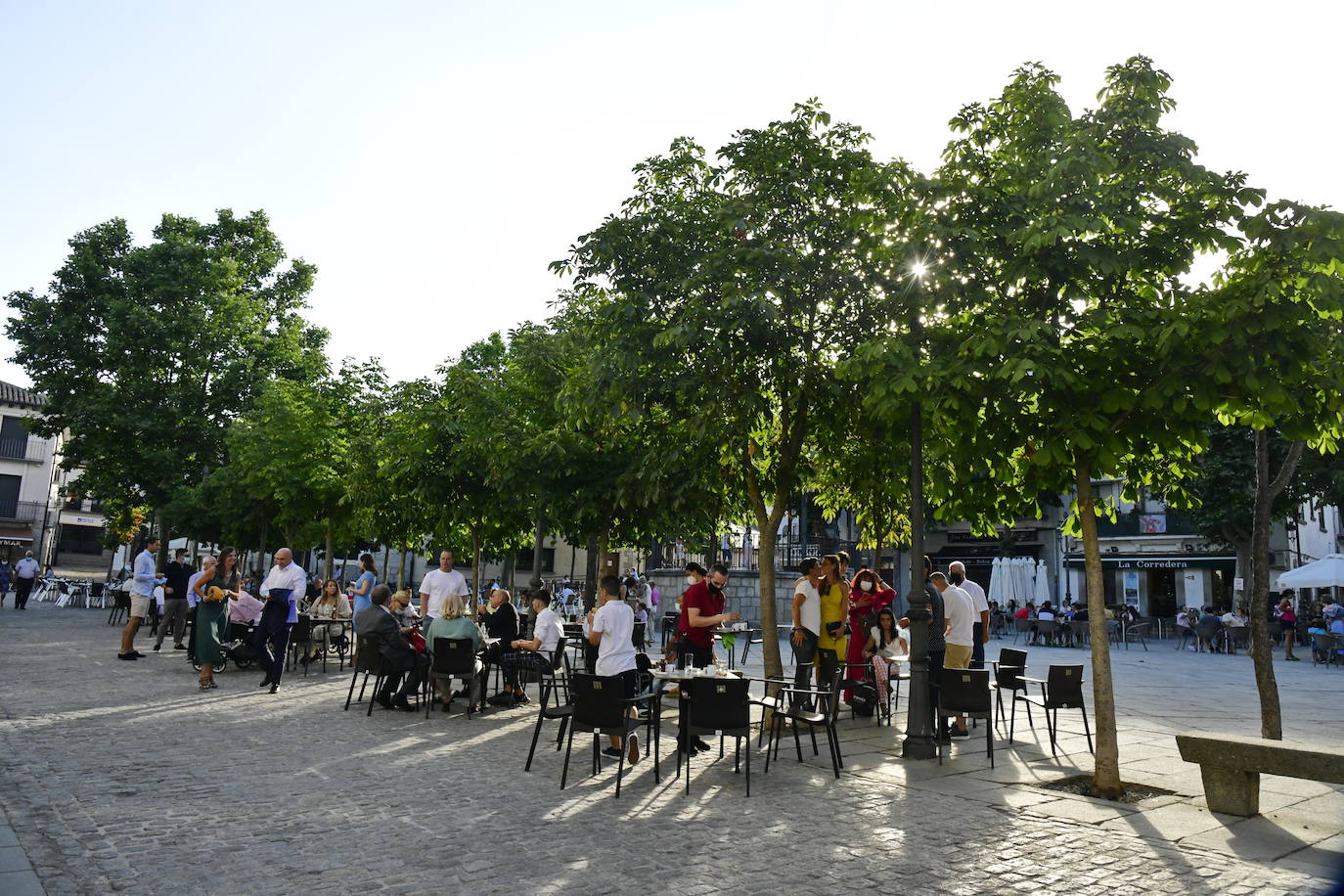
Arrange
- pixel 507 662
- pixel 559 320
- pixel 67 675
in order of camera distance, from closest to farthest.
A: 1. pixel 507 662
2. pixel 67 675
3. pixel 559 320

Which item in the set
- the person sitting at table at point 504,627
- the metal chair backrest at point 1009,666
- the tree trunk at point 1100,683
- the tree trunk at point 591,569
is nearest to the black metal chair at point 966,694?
the tree trunk at point 1100,683

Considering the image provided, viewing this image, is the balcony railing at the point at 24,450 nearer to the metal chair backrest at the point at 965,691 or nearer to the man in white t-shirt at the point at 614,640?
the man in white t-shirt at the point at 614,640

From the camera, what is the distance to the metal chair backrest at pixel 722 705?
7.55 m

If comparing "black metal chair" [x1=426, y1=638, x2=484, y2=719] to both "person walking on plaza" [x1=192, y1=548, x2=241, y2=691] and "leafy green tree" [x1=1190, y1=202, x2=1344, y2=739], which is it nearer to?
"person walking on plaza" [x1=192, y1=548, x2=241, y2=691]

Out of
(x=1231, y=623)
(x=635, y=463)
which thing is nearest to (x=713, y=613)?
(x=635, y=463)

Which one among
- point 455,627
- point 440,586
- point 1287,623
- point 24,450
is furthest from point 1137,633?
point 24,450

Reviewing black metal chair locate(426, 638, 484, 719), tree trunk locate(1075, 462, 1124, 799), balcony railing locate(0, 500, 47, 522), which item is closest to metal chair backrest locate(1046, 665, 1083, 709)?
tree trunk locate(1075, 462, 1124, 799)

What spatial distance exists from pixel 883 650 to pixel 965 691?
3639mm

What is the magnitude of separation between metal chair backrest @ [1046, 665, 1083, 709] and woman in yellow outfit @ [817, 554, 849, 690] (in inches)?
91.0

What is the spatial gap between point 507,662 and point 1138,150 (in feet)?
29.1

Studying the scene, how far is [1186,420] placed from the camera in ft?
24.0

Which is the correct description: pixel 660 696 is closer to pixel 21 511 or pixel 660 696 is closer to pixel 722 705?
pixel 722 705

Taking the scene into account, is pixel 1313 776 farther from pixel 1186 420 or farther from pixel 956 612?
pixel 956 612

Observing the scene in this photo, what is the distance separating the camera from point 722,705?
7.58 metres
